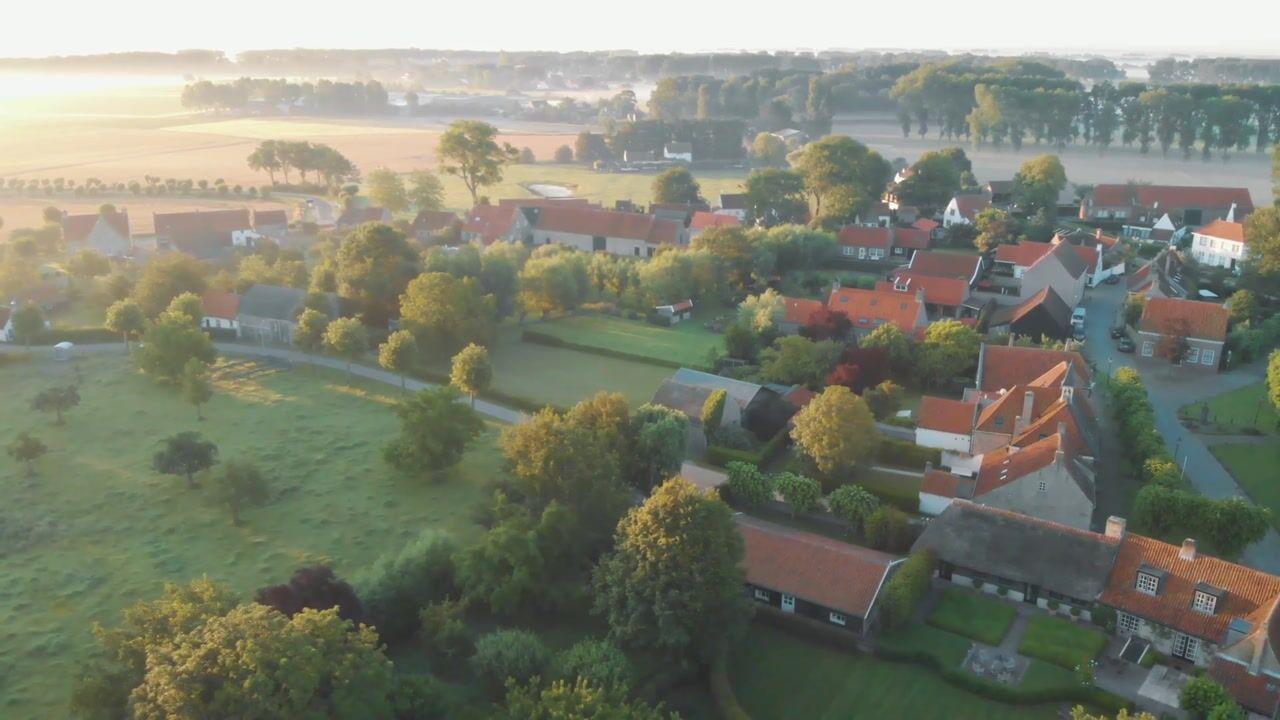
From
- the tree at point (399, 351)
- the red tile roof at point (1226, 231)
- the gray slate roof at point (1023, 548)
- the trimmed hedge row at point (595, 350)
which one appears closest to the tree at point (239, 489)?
the tree at point (399, 351)

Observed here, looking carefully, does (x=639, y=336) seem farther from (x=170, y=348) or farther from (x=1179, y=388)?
(x=1179, y=388)

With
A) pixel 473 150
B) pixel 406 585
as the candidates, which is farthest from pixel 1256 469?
pixel 473 150

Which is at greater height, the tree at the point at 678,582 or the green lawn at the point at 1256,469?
the tree at the point at 678,582

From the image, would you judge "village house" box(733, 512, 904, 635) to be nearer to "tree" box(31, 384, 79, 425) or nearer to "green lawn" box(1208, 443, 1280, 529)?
"green lawn" box(1208, 443, 1280, 529)

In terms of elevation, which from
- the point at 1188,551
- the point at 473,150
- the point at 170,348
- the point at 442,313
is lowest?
the point at 1188,551

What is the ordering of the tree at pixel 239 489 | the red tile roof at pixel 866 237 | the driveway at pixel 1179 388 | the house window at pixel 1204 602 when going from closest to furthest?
the house window at pixel 1204 602, the tree at pixel 239 489, the driveway at pixel 1179 388, the red tile roof at pixel 866 237

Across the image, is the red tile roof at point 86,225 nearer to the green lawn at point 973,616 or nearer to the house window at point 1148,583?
the green lawn at point 973,616
